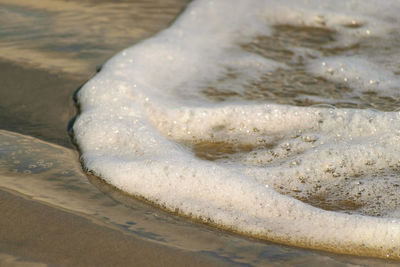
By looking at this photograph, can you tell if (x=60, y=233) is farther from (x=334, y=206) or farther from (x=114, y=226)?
(x=334, y=206)

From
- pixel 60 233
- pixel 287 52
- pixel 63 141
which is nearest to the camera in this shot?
pixel 60 233

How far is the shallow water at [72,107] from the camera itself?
1574 millimetres

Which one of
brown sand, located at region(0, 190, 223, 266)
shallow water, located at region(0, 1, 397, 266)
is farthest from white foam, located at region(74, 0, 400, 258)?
brown sand, located at region(0, 190, 223, 266)

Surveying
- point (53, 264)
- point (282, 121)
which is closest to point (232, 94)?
point (282, 121)

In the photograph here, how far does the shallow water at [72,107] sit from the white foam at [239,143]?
6 cm

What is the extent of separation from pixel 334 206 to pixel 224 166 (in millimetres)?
420

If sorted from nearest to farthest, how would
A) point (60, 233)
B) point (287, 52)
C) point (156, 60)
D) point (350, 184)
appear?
point (60, 233) → point (350, 184) → point (156, 60) → point (287, 52)

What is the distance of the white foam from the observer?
1.69m

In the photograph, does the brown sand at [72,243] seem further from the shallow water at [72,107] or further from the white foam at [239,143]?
the white foam at [239,143]

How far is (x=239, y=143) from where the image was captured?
7.17ft

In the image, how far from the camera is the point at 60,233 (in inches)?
59.2

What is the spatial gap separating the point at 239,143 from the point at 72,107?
756mm

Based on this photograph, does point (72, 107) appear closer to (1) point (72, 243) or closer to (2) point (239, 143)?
(2) point (239, 143)

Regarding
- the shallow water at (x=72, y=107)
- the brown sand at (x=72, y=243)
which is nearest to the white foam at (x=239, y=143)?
the shallow water at (x=72, y=107)
